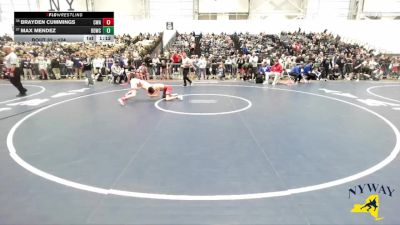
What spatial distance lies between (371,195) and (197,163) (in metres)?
2.79

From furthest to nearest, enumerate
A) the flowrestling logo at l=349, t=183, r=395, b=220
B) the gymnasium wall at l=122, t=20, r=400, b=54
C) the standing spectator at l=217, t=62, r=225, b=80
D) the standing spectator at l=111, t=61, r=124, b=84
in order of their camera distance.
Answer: the gymnasium wall at l=122, t=20, r=400, b=54
the standing spectator at l=217, t=62, r=225, b=80
the standing spectator at l=111, t=61, r=124, b=84
the flowrestling logo at l=349, t=183, r=395, b=220

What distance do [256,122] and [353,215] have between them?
4690 millimetres

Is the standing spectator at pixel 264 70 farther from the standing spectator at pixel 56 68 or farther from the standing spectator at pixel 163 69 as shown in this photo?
the standing spectator at pixel 56 68

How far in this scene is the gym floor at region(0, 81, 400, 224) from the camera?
4.13m

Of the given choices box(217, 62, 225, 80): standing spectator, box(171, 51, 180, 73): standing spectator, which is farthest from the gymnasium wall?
box(217, 62, 225, 80): standing spectator

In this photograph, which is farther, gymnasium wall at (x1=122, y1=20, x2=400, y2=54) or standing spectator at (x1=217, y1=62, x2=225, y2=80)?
gymnasium wall at (x1=122, y1=20, x2=400, y2=54)

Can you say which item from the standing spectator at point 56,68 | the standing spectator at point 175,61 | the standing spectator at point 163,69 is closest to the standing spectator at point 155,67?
the standing spectator at point 163,69

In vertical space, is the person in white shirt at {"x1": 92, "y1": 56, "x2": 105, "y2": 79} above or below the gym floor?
above

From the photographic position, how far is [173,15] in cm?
3625

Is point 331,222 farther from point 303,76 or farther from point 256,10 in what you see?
point 256,10

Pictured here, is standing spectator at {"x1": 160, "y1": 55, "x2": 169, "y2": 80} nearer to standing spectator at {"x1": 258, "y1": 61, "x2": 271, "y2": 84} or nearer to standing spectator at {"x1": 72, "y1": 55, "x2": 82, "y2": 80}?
standing spectator at {"x1": 72, "y1": 55, "x2": 82, "y2": 80}

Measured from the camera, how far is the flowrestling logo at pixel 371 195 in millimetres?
4125
